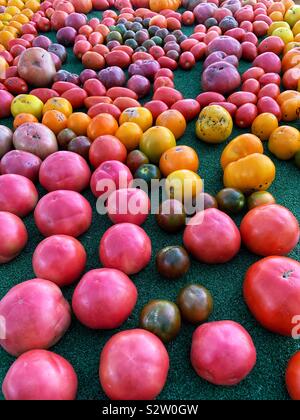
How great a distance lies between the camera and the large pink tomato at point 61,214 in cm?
133

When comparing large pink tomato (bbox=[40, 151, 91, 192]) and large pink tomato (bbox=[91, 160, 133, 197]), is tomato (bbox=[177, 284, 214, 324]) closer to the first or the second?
large pink tomato (bbox=[91, 160, 133, 197])

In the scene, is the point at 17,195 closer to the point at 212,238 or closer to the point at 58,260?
the point at 58,260

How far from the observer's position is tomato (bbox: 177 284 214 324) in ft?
3.63

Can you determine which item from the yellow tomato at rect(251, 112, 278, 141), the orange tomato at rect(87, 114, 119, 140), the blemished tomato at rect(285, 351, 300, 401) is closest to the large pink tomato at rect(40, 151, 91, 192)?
the orange tomato at rect(87, 114, 119, 140)

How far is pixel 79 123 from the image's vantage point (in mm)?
1784

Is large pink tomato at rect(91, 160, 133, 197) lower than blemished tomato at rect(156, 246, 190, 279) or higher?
higher

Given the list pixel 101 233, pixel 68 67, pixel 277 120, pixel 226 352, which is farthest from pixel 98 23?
pixel 226 352

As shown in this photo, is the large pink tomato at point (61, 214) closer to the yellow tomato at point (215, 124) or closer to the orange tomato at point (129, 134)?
the orange tomato at point (129, 134)

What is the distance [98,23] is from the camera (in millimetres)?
2746

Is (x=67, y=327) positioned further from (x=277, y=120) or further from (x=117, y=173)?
(x=277, y=120)

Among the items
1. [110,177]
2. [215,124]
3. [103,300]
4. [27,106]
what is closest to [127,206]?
[110,177]

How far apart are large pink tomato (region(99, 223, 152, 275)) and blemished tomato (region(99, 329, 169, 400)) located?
292mm

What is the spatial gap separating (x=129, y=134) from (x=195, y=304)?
89 cm

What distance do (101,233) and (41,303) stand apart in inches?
17.9
